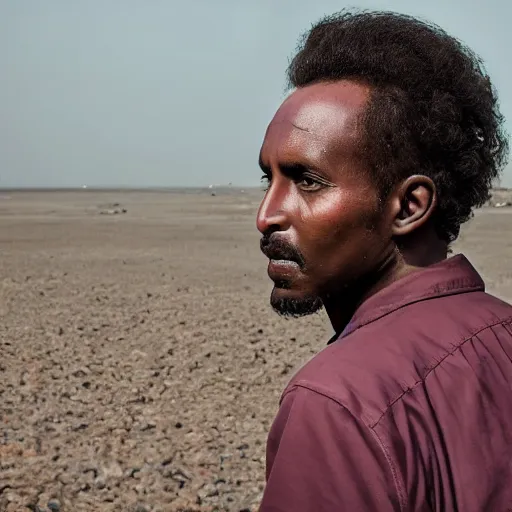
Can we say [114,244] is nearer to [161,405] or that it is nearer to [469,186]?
[161,405]

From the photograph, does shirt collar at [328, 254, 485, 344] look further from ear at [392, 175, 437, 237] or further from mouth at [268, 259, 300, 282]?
mouth at [268, 259, 300, 282]

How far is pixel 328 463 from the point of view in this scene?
4.39 feet

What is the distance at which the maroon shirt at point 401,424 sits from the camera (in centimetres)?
133

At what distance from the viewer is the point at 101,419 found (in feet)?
25.9

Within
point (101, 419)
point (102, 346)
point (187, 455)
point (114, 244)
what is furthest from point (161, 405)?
point (114, 244)

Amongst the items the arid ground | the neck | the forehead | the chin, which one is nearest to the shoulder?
the neck

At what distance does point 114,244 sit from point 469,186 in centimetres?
2549

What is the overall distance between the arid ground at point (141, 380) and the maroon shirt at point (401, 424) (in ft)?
15.5

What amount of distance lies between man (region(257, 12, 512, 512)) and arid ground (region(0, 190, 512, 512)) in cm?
450

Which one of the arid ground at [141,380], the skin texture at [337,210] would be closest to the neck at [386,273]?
the skin texture at [337,210]

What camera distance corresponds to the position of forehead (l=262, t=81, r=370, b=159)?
1770 mm

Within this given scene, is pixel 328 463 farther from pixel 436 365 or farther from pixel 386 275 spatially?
pixel 386 275

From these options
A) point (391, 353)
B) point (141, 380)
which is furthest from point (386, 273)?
point (141, 380)

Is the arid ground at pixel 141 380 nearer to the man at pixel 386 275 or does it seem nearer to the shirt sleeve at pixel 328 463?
the man at pixel 386 275
